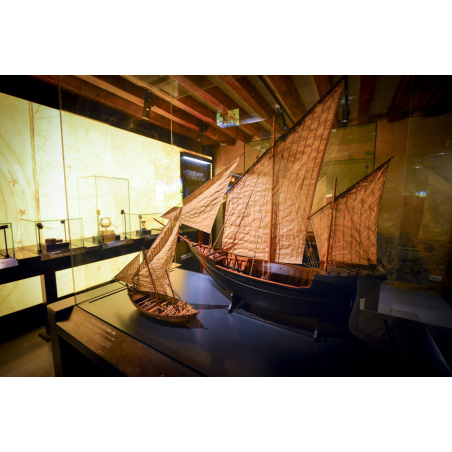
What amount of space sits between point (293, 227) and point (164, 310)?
3.77ft

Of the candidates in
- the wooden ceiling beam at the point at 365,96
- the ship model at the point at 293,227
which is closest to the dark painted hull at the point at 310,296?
the ship model at the point at 293,227

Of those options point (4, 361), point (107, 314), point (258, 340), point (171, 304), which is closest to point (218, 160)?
point (171, 304)

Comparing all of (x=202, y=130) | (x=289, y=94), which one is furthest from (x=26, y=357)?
(x=289, y=94)

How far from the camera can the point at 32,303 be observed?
328 cm

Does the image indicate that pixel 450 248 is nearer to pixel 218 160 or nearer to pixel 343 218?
pixel 343 218

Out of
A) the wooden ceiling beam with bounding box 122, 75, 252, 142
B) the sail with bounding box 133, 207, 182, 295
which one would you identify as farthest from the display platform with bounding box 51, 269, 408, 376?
the wooden ceiling beam with bounding box 122, 75, 252, 142

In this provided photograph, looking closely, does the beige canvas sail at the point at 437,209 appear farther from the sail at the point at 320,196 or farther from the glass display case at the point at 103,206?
the glass display case at the point at 103,206

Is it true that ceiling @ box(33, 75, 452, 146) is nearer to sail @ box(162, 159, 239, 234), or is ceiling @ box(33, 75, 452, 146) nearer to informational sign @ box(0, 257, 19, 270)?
sail @ box(162, 159, 239, 234)

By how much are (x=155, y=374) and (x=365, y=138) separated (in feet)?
5.92

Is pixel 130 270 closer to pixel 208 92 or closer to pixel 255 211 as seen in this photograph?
pixel 255 211

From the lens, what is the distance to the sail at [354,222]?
118 cm

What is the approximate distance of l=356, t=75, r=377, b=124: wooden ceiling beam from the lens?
3.65ft

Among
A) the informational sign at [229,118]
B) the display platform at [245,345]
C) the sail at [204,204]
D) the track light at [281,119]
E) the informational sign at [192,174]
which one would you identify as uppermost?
the informational sign at [229,118]

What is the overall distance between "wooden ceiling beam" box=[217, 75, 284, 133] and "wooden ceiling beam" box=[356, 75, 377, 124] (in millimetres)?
426
